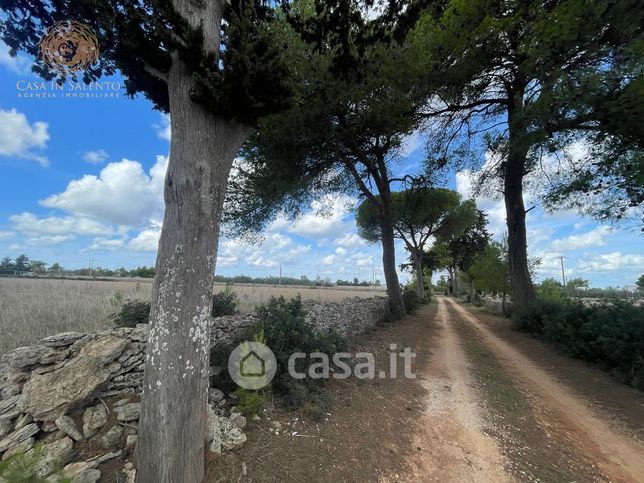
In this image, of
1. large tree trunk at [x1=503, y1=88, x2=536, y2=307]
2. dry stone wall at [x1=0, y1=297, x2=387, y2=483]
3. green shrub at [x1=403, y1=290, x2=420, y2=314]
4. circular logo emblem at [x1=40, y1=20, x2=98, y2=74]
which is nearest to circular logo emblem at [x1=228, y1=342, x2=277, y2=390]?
dry stone wall at [x1=0, y1=297, x2=387, y2=483]

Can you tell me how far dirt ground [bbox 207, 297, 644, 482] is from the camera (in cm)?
276

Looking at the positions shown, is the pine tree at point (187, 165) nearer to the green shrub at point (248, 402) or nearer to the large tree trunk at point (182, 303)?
the large tree trunk at point (182, 303)

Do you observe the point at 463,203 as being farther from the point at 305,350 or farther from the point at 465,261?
the point at 305,350

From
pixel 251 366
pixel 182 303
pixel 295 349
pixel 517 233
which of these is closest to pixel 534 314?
pixel 517 233

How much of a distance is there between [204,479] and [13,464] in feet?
4.26

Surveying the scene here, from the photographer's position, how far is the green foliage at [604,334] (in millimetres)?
5398

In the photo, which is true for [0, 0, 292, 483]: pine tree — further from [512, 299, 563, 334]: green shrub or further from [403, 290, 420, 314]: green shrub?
[403, 290, 420, 314]: green shrub

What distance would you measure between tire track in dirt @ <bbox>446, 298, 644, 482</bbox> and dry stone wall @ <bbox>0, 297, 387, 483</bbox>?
3893 millimetres

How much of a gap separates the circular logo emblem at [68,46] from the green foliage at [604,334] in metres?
9.44

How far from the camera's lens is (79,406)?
2816mm

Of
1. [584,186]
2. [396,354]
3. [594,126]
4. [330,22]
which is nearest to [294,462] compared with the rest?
[396,354]

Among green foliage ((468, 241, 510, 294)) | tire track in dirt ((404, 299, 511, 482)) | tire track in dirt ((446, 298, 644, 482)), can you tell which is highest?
green foliage ((468, 241, 510, 294))

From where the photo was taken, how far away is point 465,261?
29.0 m

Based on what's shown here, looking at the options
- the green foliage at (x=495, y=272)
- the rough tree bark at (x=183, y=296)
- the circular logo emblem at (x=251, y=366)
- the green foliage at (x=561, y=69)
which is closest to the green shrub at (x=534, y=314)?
the green foliage at (x=561, y=69)
